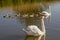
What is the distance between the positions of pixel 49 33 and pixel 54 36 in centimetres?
44

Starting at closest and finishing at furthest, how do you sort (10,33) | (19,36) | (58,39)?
1. (58,39)
2. (19,36)
3. (10,33)

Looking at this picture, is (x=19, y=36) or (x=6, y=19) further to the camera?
(x=6, y=19)

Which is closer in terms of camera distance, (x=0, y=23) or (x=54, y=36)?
(x=54, y=36)

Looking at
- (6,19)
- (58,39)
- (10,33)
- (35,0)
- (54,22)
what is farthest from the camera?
(35,0)

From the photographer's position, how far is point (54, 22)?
10.5 metres

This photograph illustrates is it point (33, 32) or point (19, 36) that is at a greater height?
point (33, 32)

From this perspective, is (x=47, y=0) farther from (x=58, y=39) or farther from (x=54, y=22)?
(x=58, y=39)

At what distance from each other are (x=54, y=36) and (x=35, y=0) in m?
12.6

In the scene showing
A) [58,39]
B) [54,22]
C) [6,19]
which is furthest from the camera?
[6,19]

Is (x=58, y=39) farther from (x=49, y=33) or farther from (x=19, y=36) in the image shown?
(x=19, y=36)

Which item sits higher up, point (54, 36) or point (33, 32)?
point (33, 32)

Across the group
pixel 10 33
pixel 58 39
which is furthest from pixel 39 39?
pixel 10 33

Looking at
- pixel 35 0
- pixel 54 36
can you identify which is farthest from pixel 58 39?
pixel 35 0

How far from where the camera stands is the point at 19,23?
1046 cm
